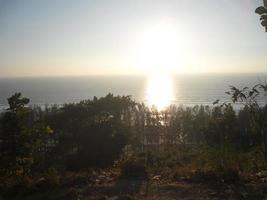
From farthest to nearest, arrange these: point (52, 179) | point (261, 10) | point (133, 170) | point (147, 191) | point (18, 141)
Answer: point (133, 170) → point (52, 179) → point (18, 141) → point (147, 191) → point (261, 10)

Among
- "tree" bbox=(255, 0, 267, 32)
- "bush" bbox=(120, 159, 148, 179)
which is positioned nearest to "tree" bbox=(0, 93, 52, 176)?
"bush" bbox=(120, 159, 148, 179)

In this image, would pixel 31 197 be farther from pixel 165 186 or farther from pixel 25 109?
pixel 165 186

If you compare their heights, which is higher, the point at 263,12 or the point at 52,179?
the point at 263,12

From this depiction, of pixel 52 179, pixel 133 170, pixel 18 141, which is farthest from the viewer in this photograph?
pixel 133 170

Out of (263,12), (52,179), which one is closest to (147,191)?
(52,179)

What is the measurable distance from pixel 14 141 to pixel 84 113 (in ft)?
74.0

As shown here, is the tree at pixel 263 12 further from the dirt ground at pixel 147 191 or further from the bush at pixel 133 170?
the bush at pixel 133 170

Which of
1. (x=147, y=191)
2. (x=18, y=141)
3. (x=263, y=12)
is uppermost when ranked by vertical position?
(x=263, y=12)

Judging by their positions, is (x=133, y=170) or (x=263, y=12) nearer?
(x=263, y=12)

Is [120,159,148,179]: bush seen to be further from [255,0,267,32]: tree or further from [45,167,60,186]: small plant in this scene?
[255,0,267,32]: tree

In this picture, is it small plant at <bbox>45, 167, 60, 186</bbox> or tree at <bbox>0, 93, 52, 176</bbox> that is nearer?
tree at <bbox>0, 93, 52, 176</bbox>

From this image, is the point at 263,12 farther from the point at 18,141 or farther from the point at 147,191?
the point at 18,141

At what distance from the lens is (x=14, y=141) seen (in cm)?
750

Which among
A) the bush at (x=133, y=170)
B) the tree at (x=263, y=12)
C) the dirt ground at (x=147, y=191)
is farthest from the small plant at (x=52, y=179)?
the tree at (x=263, y=12)
